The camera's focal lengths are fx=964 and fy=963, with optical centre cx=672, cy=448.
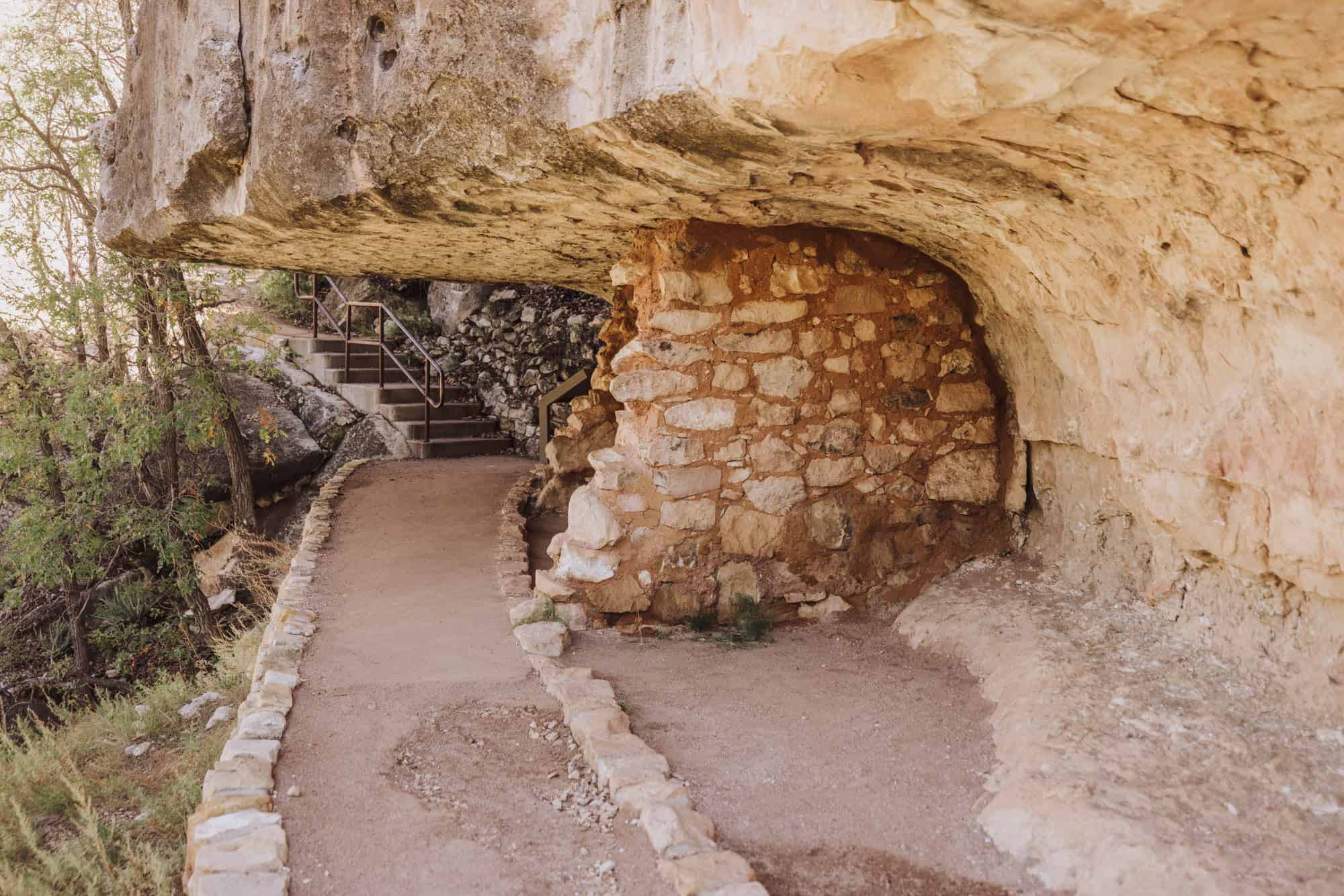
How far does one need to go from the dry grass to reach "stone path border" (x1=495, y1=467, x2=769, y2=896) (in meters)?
1.30

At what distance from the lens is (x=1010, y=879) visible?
2316mm

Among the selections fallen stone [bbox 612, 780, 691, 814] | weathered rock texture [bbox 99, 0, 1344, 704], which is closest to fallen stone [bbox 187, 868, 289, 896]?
fallen stone [bbox 612, 780, 691, 814]

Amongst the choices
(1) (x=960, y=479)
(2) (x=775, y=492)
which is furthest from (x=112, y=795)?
(1) (x=960, y=479)

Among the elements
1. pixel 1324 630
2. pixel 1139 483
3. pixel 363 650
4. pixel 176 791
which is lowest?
pixel 176 791

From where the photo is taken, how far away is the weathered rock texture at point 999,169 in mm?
2133

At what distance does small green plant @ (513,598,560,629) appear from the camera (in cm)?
439

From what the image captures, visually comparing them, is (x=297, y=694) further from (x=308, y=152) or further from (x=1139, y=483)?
(x=1139, y=483)

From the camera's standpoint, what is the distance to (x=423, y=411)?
35.1 ft

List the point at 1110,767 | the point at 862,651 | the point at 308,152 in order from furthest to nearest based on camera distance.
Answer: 1. the point at 862,651
2. the point at 308,152
3. the point at 1110,767

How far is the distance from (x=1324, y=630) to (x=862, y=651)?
178 centimetres

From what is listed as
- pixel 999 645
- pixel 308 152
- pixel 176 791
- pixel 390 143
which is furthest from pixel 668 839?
pixel 308 152

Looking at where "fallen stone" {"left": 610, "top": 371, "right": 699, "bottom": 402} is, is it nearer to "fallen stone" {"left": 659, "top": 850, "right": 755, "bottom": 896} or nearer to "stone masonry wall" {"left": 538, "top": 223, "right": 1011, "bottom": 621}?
"stone masonry wall" {"left": 538, "top": 223, "right": 1011, "bottom": 621}

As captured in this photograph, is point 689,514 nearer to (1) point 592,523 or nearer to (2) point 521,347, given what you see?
(1) point 592,523

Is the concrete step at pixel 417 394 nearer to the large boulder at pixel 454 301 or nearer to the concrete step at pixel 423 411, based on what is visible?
Answer: the concrete step at pixel 423 411
